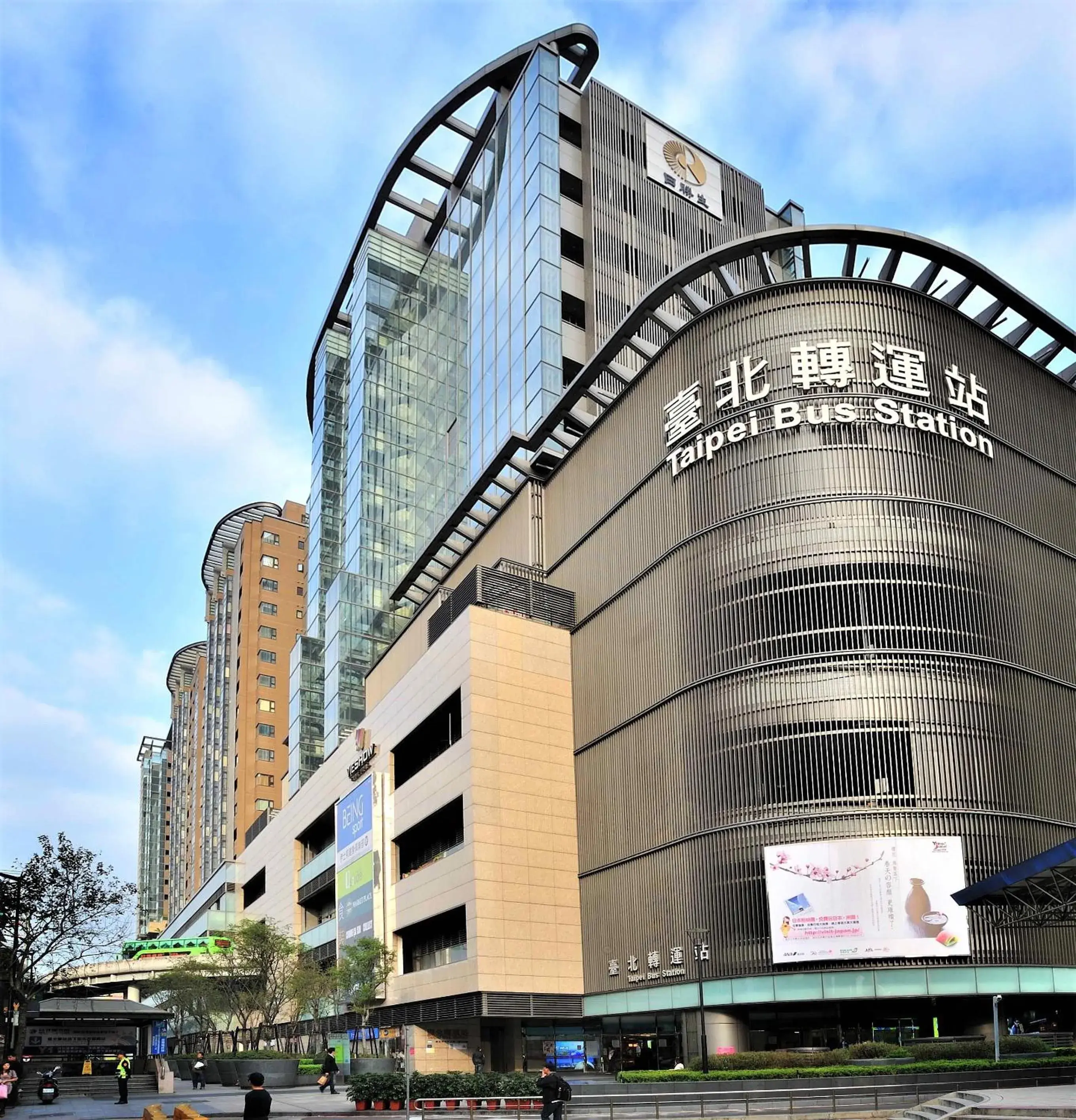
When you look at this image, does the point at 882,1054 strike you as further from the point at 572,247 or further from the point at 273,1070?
the point at 572,247

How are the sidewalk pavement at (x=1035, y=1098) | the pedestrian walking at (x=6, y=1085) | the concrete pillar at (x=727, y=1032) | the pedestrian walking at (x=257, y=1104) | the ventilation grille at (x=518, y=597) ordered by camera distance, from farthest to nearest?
the ventilation grille at (x=518, y=597)
the concrete pillar at (x=727, y=1032)
the pedestrian walking at (x=6, y=1085)
the sidewalk pavement at (x=1035, y=1098)
the pedestrian walking at (x=257, y=1104)

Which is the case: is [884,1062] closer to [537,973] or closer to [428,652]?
[537,973]

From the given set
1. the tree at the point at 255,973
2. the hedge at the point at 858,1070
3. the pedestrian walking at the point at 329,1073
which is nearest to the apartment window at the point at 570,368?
the tree at the point at 255,973

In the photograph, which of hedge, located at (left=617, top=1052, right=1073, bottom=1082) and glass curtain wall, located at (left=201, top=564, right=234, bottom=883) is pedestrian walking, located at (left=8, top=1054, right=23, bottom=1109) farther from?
glass curtain wall, located at (left=201, top=564, right=234, bottom=883)

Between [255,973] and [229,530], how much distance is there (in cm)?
9981

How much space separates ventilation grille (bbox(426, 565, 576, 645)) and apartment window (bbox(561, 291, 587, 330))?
919 inches

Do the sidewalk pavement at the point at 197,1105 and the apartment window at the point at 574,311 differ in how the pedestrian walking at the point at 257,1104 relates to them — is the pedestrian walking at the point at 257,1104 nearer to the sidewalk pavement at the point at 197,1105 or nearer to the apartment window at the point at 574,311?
the sidewalk pavement at the point at 197,1105

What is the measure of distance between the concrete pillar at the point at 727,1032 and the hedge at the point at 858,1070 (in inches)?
225

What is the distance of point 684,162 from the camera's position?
89312 mm

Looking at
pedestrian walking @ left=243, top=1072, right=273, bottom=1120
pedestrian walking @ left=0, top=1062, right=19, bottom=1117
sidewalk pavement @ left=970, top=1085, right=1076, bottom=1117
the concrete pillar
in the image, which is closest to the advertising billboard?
the concrete pillar

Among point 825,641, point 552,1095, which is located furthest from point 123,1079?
point 825,641

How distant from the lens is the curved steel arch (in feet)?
174

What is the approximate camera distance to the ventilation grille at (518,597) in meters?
58.4

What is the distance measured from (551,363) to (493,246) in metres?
16.1
